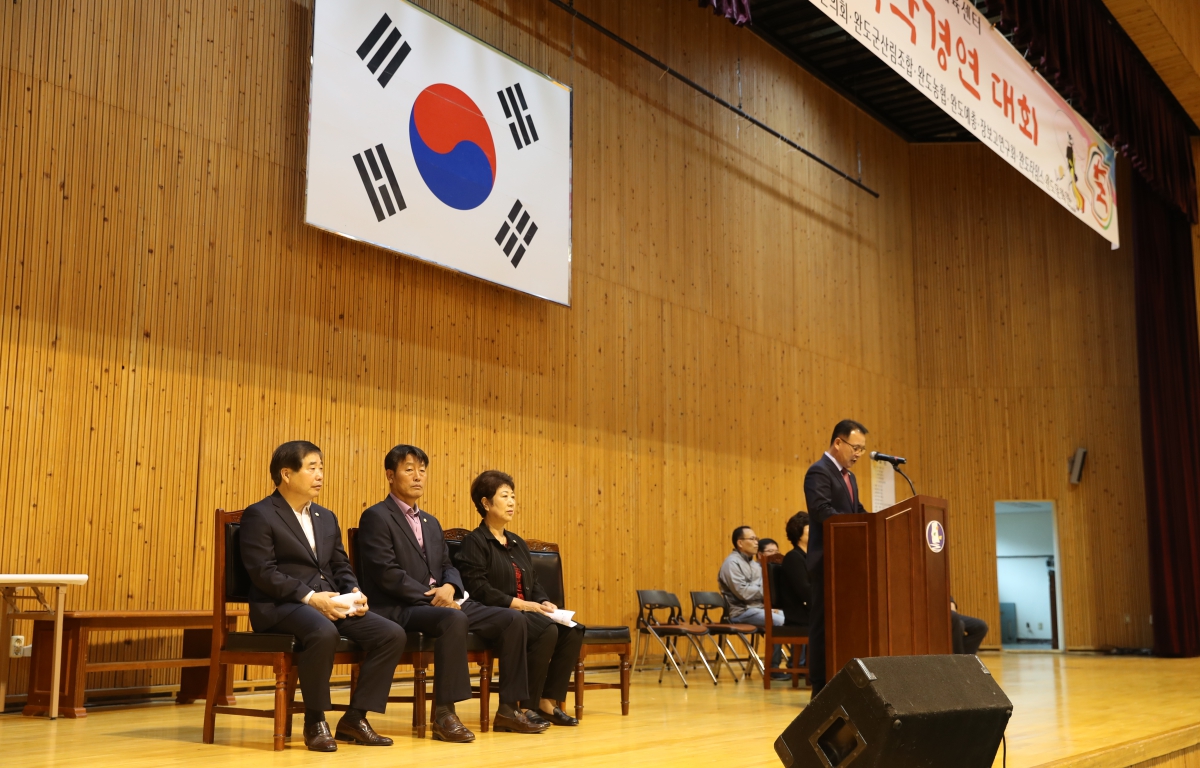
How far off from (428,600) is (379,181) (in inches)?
122

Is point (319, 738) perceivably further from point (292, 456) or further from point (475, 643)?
point (292, 456)

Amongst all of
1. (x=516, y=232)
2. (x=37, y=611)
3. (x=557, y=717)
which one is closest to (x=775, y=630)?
(x=557, y=717)

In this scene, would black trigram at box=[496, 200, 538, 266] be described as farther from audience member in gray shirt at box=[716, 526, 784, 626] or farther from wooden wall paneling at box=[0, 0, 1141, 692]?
audience member in gray shirt at box=[716, 526, 784, 626]

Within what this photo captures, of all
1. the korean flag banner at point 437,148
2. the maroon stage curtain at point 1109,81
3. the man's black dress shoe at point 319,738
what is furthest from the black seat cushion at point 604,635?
the maroon stage curtain at point 1109,81

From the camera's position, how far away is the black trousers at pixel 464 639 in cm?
441

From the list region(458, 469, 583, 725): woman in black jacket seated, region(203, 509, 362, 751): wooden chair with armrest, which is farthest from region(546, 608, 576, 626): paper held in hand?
region(203, 509, 362, 751): wooden chair with armrest

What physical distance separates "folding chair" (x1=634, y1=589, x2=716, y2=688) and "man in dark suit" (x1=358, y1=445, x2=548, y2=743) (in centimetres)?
297

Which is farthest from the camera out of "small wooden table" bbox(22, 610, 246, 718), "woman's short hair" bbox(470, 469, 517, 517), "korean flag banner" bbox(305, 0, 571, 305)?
"korean flag banner" bbox(305, 0, 571, 305)

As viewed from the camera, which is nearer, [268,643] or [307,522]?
[268,643]

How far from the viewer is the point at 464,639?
4484mm

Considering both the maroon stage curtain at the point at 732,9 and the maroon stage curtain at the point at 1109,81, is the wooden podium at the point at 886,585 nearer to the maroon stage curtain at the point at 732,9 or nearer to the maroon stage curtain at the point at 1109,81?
the maroon stage curtain at the point at 732,9

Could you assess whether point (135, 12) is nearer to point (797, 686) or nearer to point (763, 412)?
point (797, 686)

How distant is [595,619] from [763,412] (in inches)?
117

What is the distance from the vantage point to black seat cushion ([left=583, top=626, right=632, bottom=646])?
536 centimetres
